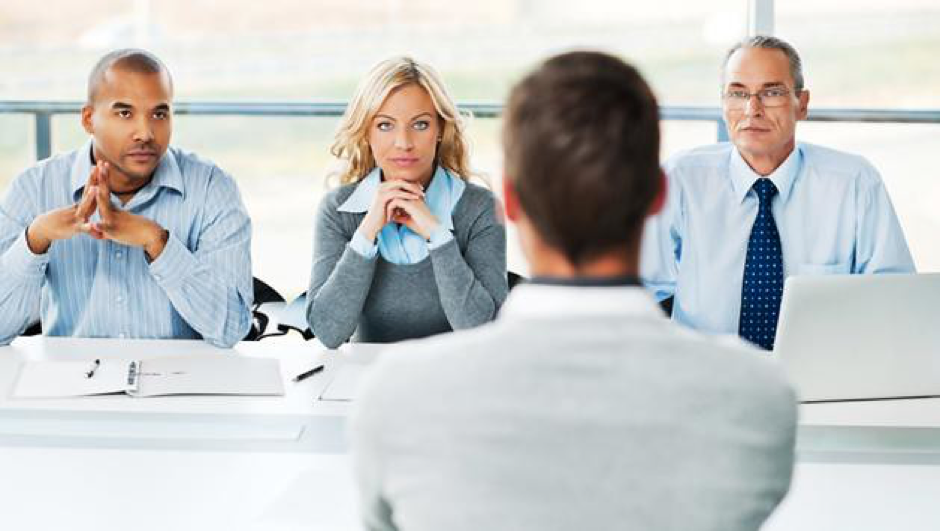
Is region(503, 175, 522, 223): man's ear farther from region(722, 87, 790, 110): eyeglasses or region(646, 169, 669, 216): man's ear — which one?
region(722, 87, 790, 110): eyeglasses

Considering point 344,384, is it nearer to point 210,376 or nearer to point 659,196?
point 210,376

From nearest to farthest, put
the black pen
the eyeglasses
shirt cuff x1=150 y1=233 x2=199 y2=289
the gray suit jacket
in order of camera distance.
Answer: the gray suit jacket < the black pen < shirt cuff x1=150 y1=233 x2=199 y2=289 < the eyeglasses

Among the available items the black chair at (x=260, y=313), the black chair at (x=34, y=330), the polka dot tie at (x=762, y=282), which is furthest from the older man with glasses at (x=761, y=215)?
the black chair at (x=34, y=330)

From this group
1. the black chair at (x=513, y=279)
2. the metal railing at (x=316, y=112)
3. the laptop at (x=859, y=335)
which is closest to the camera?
the laptop at (x=859, y=335)

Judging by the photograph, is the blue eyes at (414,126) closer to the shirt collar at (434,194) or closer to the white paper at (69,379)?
the shirt collar at (434,194)

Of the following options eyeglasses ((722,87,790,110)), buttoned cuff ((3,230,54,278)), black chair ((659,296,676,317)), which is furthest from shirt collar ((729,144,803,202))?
buttoned cuff ((3,230,54,278))

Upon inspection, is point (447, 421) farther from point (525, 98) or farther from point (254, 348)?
point (254, 348)

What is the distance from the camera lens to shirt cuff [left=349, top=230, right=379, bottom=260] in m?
2.46

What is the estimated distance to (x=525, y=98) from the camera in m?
0.96

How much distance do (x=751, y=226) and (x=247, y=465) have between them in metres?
1.32

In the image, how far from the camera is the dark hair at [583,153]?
937 mm

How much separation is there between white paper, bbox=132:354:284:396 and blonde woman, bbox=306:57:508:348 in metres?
0.28

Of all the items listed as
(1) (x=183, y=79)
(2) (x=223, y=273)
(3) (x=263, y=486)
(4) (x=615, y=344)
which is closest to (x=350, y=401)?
(3) (x=263, y=486)

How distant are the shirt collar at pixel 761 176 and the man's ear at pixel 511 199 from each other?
175 cm
